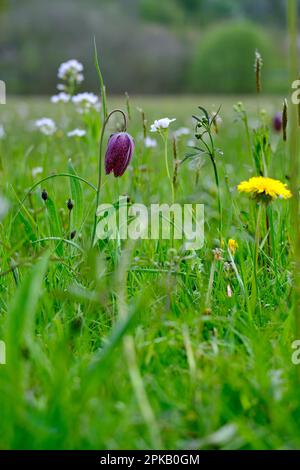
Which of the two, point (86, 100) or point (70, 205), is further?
point (86, 100)

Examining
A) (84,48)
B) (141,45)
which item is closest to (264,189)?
(84,48)

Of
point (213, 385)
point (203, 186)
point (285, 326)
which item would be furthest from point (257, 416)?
point (203, 186)

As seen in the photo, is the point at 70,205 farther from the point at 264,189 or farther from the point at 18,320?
the point at 18,320

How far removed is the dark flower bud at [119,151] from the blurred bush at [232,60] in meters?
12.5

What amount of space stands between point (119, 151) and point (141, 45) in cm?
1284

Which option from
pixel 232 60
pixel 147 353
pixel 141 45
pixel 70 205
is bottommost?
pixel 147 353

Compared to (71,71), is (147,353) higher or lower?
lower

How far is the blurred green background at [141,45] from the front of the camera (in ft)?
41.2

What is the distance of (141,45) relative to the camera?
13234 millimetres

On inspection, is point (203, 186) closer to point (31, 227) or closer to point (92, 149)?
point (92, 149)

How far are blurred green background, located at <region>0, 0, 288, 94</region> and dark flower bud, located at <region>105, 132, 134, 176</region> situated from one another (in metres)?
11.2

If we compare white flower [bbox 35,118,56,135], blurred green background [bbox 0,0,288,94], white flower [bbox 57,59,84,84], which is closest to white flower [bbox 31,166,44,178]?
white flower [bbox 35,118,56,135]

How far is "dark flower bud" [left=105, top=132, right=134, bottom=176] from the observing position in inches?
36.5

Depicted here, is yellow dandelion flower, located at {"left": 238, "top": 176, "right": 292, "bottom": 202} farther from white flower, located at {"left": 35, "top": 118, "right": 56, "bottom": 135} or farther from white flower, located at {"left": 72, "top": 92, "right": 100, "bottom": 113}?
white flower, located at {"left": 35, "top": 118, "right": 56, "bottom": 135}
